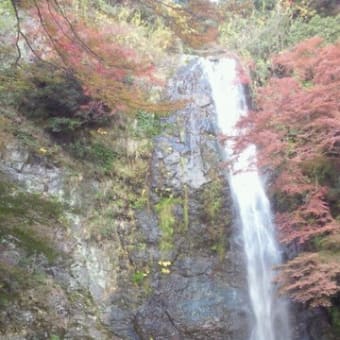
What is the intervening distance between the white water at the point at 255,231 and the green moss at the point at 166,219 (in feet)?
4.37

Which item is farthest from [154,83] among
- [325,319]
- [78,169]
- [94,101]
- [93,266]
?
[325,319]

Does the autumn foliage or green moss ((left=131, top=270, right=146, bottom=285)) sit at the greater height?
the autumn foliage

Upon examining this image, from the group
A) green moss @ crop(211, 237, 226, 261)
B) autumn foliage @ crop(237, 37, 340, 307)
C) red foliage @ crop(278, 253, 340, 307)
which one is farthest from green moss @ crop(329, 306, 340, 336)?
green moss @ crop(211, 237, 226, 261)

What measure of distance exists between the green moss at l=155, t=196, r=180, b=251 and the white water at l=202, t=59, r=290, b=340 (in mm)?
1333

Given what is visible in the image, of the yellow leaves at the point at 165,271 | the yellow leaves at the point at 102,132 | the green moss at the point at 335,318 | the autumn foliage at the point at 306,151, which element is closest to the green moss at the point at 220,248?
the yellow leaves at the point at 165,271

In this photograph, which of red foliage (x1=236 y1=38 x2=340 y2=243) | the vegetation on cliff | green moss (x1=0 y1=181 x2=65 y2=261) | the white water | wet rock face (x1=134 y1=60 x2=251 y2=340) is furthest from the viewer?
the white water

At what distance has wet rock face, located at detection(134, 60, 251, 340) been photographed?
6585 millimetres

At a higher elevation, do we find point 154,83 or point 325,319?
point 154,83

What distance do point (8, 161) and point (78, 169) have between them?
1145 millimetres

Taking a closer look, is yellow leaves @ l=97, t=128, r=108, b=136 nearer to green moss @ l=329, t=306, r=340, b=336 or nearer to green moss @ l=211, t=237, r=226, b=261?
green moss @ l=211, t=237, r=226, b=261

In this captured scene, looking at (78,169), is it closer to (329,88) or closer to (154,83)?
(154,83)

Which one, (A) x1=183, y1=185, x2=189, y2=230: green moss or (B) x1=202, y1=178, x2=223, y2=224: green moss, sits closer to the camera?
(A) x1=183, y1=185, x2=189, y2=230: green moss

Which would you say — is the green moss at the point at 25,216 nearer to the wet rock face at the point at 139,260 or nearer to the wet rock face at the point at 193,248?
the wet rock face at the point at 139,260

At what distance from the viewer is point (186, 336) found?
645cm
